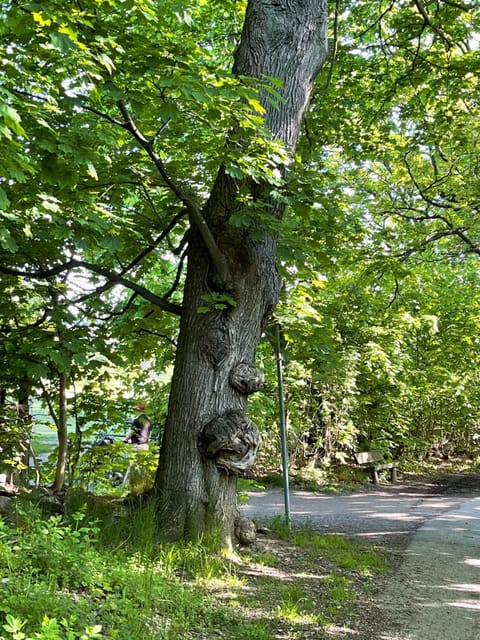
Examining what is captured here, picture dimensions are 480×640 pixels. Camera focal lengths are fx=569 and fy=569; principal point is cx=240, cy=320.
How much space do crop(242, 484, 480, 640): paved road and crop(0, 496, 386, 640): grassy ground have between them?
1.13 ft

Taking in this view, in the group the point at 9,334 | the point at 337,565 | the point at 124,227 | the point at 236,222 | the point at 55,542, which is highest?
the point at 124,227

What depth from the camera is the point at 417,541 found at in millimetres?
6988

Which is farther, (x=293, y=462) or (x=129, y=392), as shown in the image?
(x=293, y=462)

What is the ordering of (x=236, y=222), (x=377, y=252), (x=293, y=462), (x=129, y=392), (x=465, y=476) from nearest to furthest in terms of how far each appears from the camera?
(x=236, y=222) < (x=129, y=392) < (x=377, y=252) < (x=293, y=462) < (x=465, y=476)

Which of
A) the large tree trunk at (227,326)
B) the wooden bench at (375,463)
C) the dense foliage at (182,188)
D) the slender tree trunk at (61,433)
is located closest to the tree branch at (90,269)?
the dense foliage at (182,188)

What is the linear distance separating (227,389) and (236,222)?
1.59m

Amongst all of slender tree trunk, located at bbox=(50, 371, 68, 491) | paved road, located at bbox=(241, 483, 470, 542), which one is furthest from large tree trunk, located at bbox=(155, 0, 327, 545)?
paved road, located at bbox=(241, 483, 470, 542)

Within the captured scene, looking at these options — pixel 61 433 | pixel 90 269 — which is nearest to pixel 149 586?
pixel 61 433

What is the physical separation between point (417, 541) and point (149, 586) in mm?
4453

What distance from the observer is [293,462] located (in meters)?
13.5

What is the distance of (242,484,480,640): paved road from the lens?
4.20 meters

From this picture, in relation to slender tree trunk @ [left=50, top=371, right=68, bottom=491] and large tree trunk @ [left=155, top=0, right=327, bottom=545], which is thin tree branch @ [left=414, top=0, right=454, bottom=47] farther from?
slender tree trunk @ [left=50, top=371, right=68, bottom=491]

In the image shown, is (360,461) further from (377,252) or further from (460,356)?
(377,252)

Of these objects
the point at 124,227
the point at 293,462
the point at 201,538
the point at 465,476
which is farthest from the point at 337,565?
the point at 465,476
